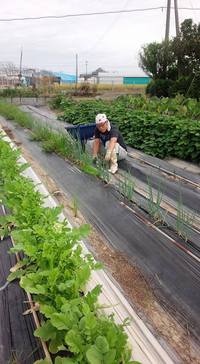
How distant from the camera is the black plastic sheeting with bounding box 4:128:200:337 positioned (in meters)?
2.49

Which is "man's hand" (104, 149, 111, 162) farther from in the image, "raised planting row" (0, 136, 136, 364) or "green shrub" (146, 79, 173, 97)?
"green shrub" (146, 79, 173, 97)

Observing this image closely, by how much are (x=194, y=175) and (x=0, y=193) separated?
117 inches

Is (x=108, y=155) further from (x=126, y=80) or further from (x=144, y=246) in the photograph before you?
(x=126, y=80)

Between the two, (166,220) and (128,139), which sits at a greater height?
(128,139)

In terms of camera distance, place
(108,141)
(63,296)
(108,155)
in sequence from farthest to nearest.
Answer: (108,141) → (108,155) → (63,296)

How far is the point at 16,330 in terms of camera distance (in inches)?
83.7

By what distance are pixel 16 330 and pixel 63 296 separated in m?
0.48

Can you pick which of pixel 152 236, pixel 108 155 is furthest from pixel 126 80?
pixel 152 236

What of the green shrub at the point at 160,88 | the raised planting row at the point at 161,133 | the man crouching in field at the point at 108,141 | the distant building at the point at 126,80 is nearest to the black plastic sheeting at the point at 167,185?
the man crouching in field at the point at 108,141

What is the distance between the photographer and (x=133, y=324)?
213cm

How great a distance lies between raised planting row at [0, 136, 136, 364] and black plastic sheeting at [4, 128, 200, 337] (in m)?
0.66

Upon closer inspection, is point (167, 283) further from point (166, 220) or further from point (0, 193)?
point (0, 193)

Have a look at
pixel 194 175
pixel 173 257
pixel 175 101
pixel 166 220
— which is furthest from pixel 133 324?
pixel 175 101

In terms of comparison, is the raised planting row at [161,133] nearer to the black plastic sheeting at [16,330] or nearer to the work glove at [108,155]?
the work glove at [108,155]
